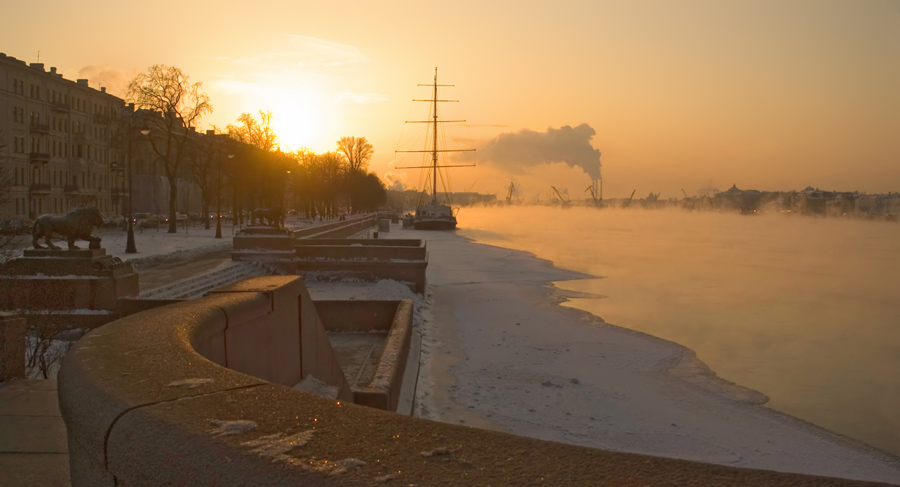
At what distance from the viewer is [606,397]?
44.8 feet

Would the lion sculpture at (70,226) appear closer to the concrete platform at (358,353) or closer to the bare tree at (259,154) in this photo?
the concrete platform at (358,353)

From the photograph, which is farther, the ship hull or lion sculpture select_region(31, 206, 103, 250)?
the ship hull

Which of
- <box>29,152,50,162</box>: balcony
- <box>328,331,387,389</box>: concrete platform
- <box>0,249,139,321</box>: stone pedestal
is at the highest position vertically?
<box>29,152,50,162</box>: balcony

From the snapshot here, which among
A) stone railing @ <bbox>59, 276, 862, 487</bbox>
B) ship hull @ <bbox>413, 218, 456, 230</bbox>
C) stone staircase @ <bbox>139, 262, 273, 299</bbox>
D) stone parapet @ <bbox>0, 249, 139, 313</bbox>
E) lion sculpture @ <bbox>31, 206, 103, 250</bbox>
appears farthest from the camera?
ship hull @ <bbox>413, 218, 456, 230</bbox>

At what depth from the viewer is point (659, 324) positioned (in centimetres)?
2248

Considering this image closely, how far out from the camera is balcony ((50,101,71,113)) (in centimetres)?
6881

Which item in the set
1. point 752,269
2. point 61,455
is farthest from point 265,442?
point 752,269

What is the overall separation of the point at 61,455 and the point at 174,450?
3.20m

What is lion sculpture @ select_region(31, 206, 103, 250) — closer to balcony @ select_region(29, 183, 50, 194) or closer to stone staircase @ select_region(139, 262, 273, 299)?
stone staircase @ select_region(139, 262, 273, 299)

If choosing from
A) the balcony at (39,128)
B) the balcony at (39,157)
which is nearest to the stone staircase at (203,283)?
the balcony at (39,157)

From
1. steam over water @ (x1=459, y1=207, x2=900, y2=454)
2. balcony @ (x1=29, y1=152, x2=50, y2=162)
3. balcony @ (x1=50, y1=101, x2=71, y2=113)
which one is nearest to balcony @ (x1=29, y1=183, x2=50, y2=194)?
balcony @ (x1=29, y1=152, x2=50, y2=162)

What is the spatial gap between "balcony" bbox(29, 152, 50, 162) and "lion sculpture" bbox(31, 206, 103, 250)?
56.6 meters

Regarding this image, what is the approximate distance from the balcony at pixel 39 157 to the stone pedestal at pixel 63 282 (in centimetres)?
5777

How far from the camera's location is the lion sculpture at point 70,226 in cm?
1339
